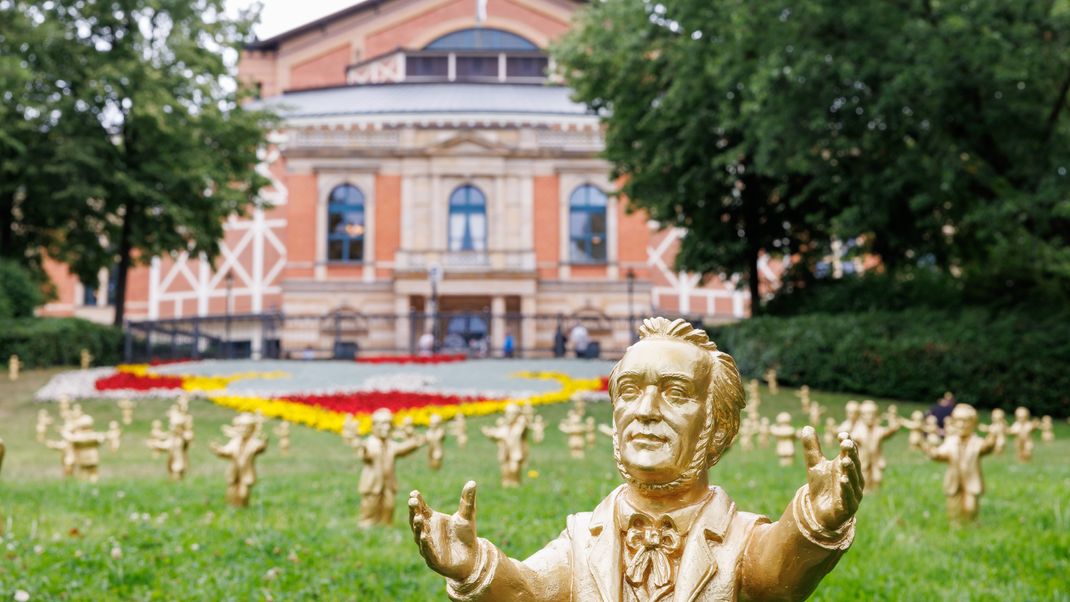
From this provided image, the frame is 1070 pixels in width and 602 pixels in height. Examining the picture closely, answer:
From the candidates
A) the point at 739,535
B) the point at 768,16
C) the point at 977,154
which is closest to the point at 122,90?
the point at 768,16

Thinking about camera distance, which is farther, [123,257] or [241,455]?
[123,257]

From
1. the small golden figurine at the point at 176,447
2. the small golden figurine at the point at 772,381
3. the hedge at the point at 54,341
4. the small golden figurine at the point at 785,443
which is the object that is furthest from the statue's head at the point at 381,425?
the hedge at the point at 54,341

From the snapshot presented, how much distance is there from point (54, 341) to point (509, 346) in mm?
15711

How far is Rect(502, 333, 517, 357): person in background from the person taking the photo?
108 feet

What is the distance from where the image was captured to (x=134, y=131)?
25.9m

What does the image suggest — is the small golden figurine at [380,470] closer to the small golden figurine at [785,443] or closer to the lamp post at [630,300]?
the small golden figurine at [785,443]

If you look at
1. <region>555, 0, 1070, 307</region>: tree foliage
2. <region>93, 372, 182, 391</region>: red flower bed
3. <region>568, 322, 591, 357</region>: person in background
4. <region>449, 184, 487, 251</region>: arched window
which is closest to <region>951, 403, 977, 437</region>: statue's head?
<region>555, 0, 1070, 307</region>: tree foliage

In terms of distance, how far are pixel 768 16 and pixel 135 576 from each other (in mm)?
13893

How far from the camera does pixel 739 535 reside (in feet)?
7.20

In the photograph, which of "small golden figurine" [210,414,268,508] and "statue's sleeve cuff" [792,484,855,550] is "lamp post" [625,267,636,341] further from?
"statue's sleeve cuff" [792,484,855,550]

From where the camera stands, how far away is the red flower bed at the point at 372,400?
1630 cm

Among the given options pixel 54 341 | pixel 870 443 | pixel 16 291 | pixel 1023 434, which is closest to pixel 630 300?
pixel 54 341

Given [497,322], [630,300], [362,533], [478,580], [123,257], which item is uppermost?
[123,257]

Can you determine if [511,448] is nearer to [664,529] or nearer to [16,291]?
[664,529]
